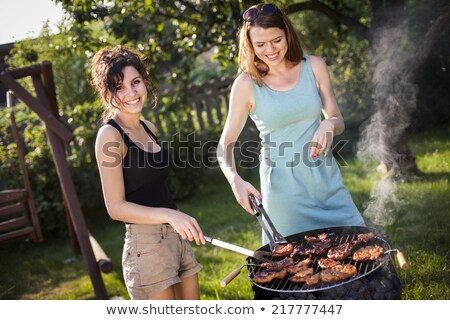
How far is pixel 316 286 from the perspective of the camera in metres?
2.59

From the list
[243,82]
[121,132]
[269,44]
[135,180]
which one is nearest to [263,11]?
[269,44]

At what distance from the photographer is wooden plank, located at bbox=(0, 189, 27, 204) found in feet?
17.6

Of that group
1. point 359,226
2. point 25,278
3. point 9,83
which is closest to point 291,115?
point 359,226

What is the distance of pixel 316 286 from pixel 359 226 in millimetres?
539

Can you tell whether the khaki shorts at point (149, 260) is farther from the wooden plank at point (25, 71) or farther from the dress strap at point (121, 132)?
the wooden plank at point (25, 71)

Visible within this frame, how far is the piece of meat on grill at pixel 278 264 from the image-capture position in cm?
278

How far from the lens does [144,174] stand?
2.74 m

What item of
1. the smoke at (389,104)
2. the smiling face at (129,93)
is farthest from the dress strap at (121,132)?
the smoke at (389,104)

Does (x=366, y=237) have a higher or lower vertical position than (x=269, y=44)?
lower

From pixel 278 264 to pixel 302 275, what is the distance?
168 millimetres

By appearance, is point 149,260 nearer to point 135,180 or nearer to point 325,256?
point 135,180

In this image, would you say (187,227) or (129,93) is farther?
(129,93)

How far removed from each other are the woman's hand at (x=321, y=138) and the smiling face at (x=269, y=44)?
397 mm

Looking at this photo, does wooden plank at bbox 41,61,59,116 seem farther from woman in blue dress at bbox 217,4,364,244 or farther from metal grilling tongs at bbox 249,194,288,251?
metal grilling tongs at bbox 249,194,288,251
